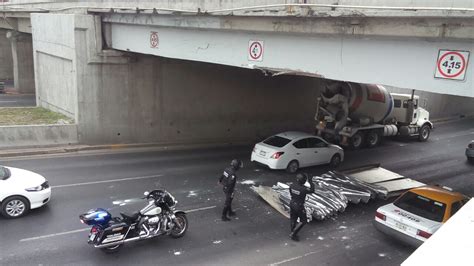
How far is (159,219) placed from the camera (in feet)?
29.7

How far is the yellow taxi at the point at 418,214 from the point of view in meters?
8.97

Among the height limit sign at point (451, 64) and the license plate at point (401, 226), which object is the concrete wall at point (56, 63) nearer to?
the license plate at point (401, 226)

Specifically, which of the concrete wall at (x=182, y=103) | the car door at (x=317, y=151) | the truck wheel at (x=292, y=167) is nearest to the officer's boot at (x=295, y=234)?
the truck wheel at (x=292, y=167)

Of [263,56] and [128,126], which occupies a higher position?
[263,56]

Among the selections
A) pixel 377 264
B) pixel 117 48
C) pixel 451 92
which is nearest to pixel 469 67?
pixel 451 92

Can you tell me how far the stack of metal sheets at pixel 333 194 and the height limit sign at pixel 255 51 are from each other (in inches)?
151

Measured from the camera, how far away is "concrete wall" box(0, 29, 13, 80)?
146ft

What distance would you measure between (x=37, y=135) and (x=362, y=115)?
1498 cm

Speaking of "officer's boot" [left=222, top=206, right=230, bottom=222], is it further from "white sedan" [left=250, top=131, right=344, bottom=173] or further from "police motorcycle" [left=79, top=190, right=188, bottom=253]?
"white sedan" [left=250, top=131, right=344, bottom=173]

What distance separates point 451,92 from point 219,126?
43.9 feet

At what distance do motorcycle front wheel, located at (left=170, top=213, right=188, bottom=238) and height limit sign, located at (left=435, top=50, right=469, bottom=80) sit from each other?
6.18m

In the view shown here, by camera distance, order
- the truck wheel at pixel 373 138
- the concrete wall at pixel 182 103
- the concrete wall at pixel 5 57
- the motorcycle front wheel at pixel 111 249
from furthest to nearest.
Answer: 1. the concrete wall at pixel 5 57
2. the truck wheel at pixel 373 138
3. the concrete wall at pixel 182 103
4. the motorcycle front wheel at pixel 111 249

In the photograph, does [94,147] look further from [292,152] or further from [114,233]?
[114,233]

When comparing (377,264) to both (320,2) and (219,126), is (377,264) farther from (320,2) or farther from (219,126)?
(219,126)
